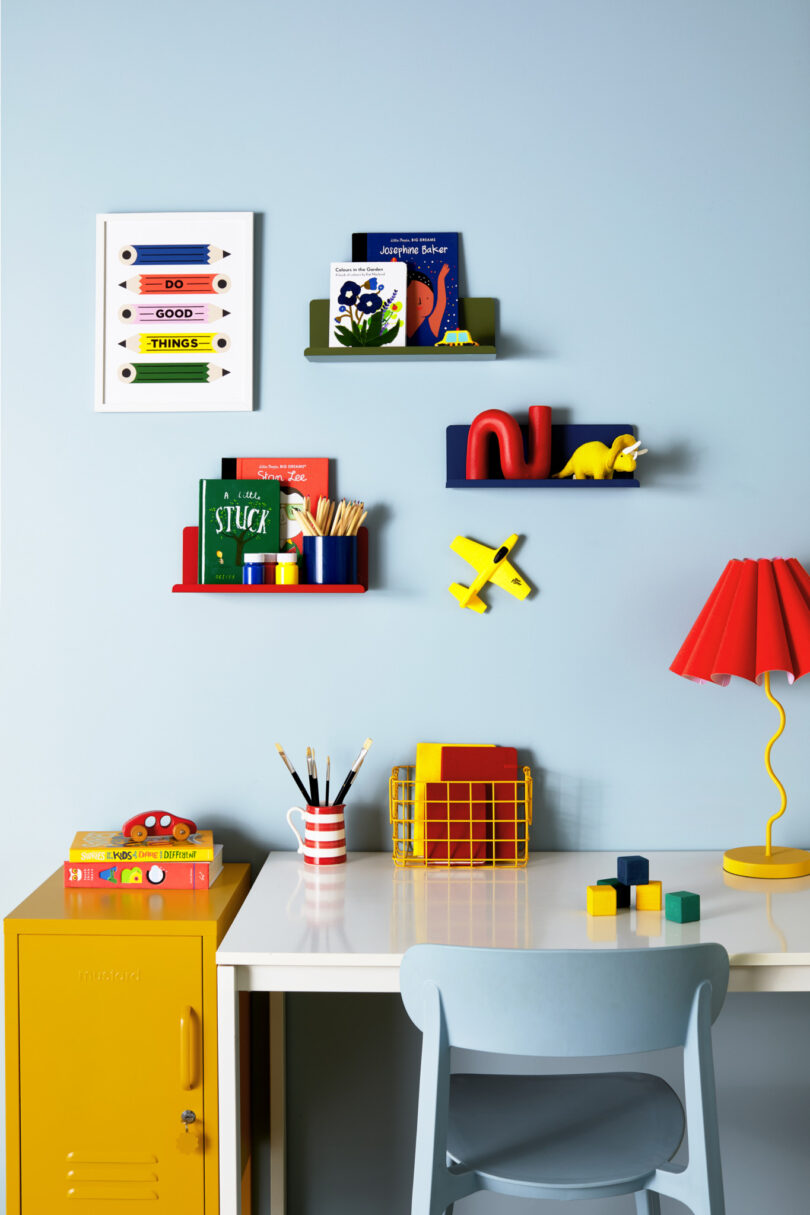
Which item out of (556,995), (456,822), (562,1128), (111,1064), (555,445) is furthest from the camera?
(555,445)

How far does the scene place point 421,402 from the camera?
193 cm

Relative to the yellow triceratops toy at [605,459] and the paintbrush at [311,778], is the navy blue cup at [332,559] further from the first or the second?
the yellow triceratops toy at [605,459]

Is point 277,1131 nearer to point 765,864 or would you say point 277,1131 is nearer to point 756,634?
point 765,864

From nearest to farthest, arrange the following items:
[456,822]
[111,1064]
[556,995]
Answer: [556,995], [111,1064], [456,822]

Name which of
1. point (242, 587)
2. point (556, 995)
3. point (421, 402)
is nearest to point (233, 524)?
point (242, 587)

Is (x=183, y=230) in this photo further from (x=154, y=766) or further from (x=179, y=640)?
(x=154, y=766)

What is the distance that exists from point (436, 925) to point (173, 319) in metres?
1.18

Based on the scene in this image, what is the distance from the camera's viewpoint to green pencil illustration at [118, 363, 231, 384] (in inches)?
75.5

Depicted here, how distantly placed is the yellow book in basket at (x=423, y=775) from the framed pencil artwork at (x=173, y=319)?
0.71m

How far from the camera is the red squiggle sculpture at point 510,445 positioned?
1817mm

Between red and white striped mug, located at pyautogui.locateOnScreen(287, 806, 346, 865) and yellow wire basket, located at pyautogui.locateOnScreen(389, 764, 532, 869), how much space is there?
109 millimetres

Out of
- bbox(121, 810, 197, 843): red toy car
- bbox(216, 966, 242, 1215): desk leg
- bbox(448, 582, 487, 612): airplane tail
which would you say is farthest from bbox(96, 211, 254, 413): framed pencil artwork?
bbox(216, 966, 242, 1215): desk leg

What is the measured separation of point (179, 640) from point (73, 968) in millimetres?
628

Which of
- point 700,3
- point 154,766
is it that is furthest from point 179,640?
point 700,3
